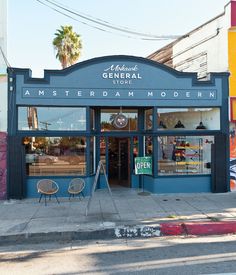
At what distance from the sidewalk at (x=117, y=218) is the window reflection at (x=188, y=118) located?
280cm

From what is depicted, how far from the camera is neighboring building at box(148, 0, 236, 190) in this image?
13.0 m

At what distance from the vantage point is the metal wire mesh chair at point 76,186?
1162 centimetres

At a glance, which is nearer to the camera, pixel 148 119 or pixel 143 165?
pixel 143 165

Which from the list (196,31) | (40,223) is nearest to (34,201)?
(40,223)

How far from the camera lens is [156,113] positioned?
12.8 meters

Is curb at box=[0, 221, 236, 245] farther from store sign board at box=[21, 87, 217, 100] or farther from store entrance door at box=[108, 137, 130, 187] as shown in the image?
store entrance door at box=[108, 137, 130, 187]

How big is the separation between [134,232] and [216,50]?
29.5 feet

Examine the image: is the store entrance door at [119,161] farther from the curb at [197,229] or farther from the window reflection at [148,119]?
the curb at [197,229]

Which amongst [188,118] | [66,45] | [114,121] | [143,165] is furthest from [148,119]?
[66,45]

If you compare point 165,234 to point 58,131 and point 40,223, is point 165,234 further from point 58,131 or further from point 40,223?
point 58,131

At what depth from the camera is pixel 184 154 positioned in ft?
43.8

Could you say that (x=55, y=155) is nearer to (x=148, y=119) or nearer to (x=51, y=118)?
(x=51, y=118)

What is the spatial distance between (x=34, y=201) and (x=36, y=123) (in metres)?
2.81

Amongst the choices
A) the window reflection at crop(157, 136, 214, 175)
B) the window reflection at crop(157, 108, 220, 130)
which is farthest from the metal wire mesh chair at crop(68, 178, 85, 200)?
the window reflection at crop(157, 108, 220, 130)
